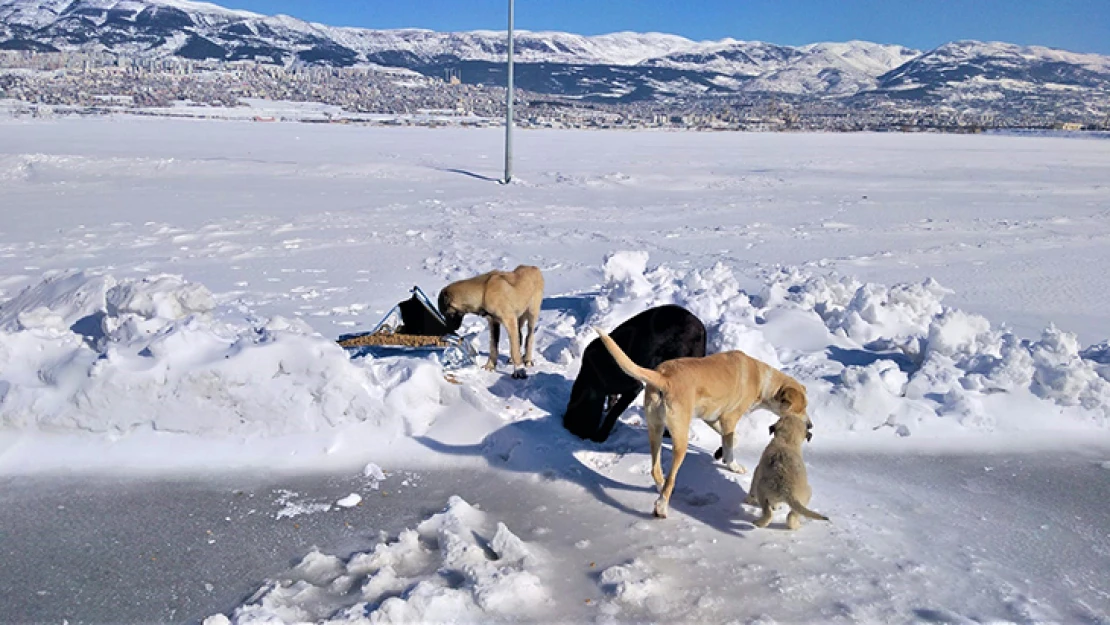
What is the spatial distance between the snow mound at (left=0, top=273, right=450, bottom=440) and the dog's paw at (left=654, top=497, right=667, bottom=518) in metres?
1.81

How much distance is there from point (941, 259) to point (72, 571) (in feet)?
41.5

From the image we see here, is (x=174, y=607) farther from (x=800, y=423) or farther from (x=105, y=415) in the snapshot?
(x=800, y=423)

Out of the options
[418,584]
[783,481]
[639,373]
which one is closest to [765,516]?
[783,481]

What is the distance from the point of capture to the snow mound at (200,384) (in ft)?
17.8

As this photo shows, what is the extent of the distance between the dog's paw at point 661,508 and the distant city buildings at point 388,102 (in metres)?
56.4

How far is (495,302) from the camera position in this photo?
6465 mm

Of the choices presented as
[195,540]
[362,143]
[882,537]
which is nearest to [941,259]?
[882,537]

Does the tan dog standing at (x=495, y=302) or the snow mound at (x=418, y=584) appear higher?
the tan dog standing at (x=495, y=302)

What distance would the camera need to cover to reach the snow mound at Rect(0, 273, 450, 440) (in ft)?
17.8

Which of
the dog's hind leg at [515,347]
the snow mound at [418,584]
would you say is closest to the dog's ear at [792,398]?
the snow mound at [418,584]

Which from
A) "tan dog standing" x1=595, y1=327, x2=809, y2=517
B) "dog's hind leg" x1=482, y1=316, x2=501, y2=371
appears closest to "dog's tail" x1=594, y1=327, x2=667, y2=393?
"tan dog standing" x1=595, y1=327, x2=809, y2=517

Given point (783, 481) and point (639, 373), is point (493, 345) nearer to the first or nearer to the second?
point (639, 373)

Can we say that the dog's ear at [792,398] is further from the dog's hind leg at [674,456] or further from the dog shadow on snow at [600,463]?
the dog's hind leg at [674,456]

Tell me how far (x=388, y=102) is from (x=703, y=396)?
91.3m
